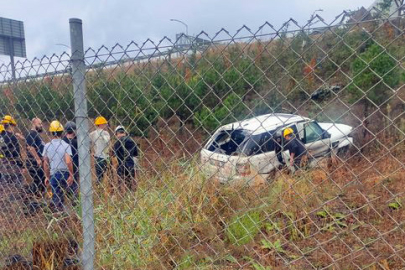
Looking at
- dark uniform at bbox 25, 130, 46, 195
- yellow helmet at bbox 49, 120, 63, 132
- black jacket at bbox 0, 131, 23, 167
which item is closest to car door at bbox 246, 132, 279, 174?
dark uniform at bbox 25, 130, 46, 195

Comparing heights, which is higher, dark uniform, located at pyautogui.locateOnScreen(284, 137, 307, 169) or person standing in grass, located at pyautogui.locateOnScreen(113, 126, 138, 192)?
dark uniform, located at pyautogui.locateOnScreen(284, 137, 307, 169)

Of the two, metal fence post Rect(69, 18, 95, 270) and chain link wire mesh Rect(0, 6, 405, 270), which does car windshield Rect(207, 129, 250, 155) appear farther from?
metal fence post Rect(69, 18, 95, 270)

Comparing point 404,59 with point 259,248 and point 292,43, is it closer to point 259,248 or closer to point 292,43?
point 292,43

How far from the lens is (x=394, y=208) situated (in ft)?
10.8

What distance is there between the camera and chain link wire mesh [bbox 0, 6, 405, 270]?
58.9 inches

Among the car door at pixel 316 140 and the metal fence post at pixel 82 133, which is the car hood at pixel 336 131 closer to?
the car door at pixel 316 140

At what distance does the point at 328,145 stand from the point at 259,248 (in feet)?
4.88

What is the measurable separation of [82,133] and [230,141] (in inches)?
31.3

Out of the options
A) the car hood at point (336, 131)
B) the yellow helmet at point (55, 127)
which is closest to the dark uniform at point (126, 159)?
the yellow helmet at point (55, 127)

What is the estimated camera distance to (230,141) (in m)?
1.94

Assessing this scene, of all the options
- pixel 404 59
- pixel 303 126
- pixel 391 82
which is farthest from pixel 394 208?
pixel 404 59

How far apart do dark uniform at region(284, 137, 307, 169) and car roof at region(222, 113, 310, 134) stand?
0.31 feet

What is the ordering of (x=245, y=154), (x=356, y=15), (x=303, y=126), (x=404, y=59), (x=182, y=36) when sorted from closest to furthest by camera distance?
(x=404, y=59) < (x=356, y=15) < (x=303, y=126) < (x=182, y=36) < (x=245, y=154)

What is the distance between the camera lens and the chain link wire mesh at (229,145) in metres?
1.50
